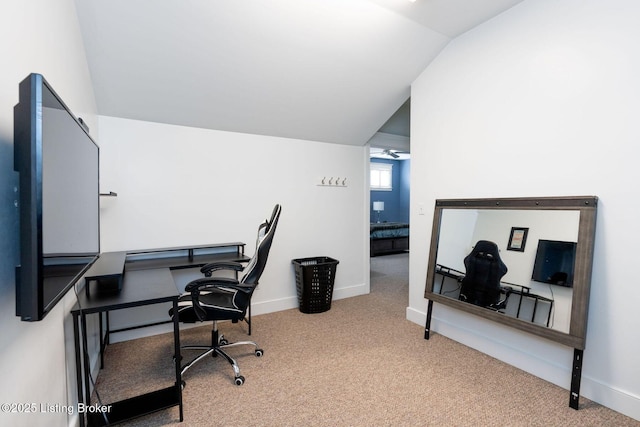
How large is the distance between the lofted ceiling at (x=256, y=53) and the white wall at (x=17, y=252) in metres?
0.53

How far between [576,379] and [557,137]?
62.7 inches

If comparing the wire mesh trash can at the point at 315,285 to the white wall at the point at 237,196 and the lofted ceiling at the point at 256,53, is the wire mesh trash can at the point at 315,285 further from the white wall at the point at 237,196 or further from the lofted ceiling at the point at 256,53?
the lofted ceiling at the point at 256,53

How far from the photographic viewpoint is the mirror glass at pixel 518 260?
204 centimetres

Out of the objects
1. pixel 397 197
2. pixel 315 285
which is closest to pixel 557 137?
pixel 315 285

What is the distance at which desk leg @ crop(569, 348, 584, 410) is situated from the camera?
1.88 metres

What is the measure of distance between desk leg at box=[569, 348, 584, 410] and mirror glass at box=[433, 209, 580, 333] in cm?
16

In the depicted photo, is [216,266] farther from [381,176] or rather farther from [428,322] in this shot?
[381,176]

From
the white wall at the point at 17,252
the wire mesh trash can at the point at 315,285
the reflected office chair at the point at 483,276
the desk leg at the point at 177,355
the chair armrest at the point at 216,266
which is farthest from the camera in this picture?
the wire mesh trash can at the point at 315,285

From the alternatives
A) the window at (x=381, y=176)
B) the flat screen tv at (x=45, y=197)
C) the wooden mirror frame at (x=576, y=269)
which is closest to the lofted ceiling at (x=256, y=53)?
the flat screen tv at (x=45, y=197)

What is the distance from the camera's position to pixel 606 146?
1.92m

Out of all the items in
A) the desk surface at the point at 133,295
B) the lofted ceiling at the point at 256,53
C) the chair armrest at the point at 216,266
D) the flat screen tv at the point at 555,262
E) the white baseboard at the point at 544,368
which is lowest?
the white baseboard at the point at 544,368

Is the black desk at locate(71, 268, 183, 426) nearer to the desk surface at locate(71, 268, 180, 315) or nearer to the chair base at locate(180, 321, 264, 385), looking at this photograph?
the desk surface at locate(71, 268, 180, 315)

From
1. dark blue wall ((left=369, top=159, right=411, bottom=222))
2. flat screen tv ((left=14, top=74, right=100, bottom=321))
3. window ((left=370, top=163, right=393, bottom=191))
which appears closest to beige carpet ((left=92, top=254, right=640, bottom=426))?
flat screen tv ((left=14, top=74, right=100, bottom=321))

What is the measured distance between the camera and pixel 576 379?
1891 millimetres
